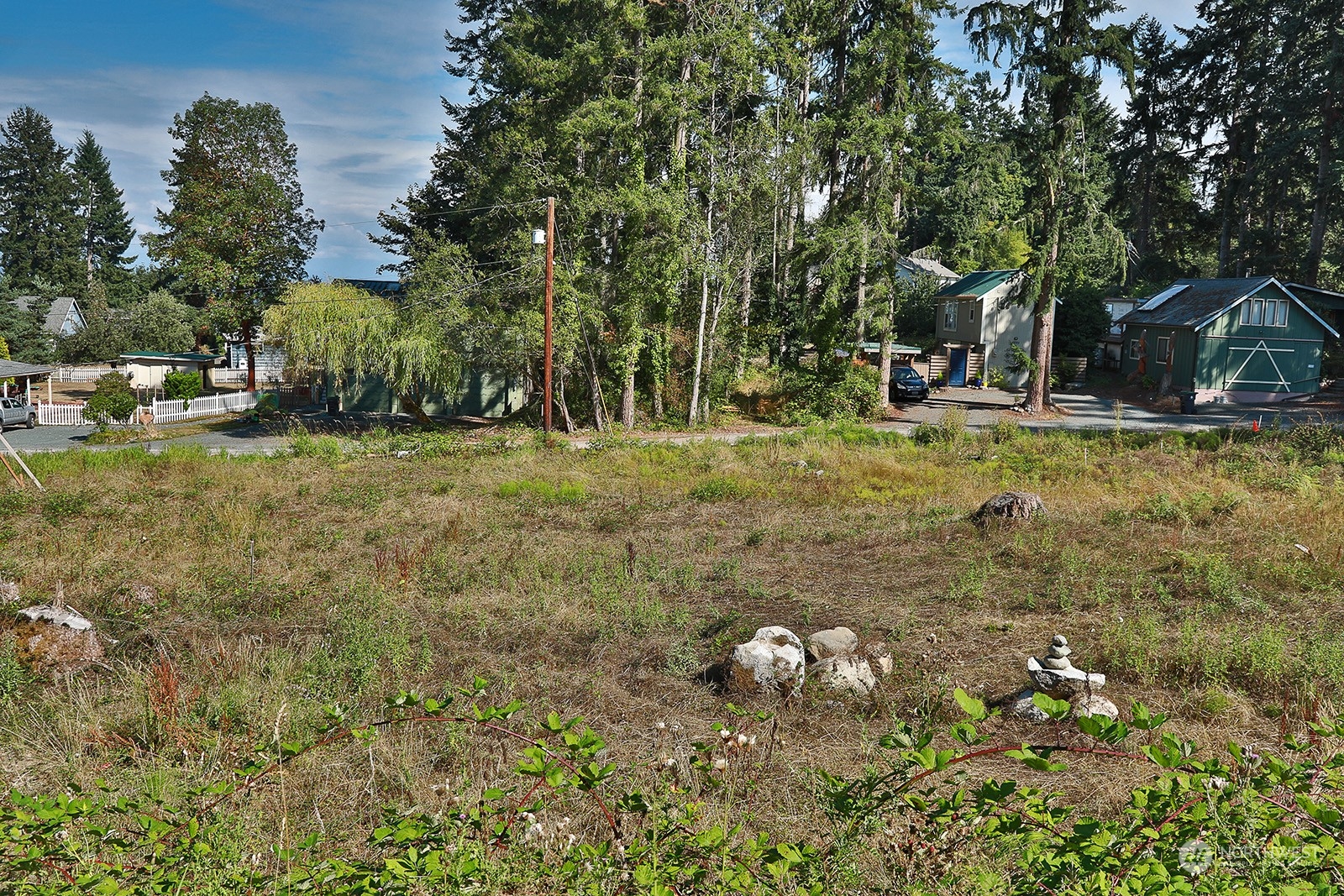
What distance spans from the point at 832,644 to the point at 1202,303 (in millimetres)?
→ 36644

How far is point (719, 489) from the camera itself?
1580cm

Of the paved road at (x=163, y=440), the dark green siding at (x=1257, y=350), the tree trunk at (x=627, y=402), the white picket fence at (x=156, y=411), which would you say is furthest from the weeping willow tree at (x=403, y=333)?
the dark green siding at (x=1257, y=350)

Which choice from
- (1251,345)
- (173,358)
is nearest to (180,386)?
(173,358)

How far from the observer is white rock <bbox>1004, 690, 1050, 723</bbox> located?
6.73m

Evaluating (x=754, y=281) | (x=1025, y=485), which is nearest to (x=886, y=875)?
(x=1025, y=485)

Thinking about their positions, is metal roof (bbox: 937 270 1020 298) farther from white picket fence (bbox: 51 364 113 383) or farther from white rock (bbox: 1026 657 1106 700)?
white picket fence (bbox: 51 364 113 383)

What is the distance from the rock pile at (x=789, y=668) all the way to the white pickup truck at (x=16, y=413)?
3617 cm

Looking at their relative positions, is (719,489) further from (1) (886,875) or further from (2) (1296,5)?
(2) (1296,5)

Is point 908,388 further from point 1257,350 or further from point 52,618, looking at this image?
point 52,618

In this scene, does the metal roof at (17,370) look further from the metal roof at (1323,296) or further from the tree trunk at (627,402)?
the metal roof at (1323,296)

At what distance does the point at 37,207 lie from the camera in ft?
258

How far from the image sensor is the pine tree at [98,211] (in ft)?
269

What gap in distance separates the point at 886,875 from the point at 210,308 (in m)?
48.3

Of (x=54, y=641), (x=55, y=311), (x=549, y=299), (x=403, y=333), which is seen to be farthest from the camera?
(x=55, y=311)
